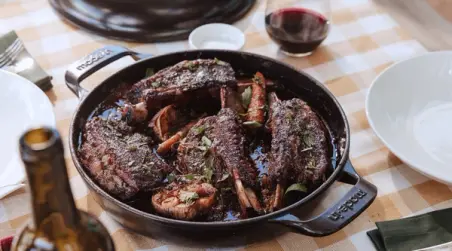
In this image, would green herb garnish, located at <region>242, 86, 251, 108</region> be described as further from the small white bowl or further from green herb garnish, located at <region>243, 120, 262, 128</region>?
the small white bowl

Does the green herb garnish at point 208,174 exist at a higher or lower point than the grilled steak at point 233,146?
lower

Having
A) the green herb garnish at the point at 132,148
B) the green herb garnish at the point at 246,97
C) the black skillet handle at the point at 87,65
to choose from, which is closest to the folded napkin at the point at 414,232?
the green herb garnish at the point at 246,97

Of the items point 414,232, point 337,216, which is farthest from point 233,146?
point 414,232

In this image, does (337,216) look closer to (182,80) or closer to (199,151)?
(199,151)

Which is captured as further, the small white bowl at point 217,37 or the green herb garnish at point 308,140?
the small white bowl at point 217,37

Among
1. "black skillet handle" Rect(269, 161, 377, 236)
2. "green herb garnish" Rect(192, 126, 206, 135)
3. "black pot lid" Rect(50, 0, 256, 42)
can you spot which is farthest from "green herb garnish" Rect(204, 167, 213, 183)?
"black pot lid" Rect(50, 0, 256, 42)

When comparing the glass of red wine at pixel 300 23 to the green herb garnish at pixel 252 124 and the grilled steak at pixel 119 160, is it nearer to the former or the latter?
the green herb garnish at pixel 252 124
